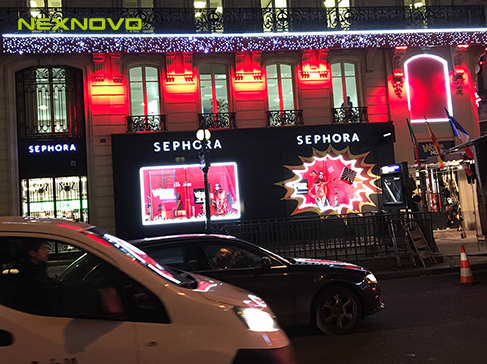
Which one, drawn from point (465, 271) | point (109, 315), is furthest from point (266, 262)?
point (465, 271)

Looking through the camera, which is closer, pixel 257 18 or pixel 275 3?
pixel 257 18

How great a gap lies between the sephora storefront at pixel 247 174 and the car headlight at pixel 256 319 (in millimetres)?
14650

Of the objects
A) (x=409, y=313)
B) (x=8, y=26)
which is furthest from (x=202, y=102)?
(x=409, y=313)


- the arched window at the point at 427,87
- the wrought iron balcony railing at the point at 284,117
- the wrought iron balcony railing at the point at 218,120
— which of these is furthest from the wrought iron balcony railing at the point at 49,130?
the arched window at the point at 427,87

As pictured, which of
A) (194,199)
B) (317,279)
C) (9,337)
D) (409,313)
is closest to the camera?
(9,337)

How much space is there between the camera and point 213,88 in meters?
19.1

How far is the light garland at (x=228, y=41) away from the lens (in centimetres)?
1667

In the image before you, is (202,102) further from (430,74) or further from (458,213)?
(458,213)

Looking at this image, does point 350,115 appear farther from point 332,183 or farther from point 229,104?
point 229,104

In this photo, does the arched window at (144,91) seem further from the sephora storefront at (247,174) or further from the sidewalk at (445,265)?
the sidewalk at (445,265)

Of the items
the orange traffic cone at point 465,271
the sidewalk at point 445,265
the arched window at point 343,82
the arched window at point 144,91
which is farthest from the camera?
the arched window at point 343,82

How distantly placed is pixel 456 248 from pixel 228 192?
8.56m

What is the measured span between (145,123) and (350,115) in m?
8.55

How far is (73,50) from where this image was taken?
17359mm
